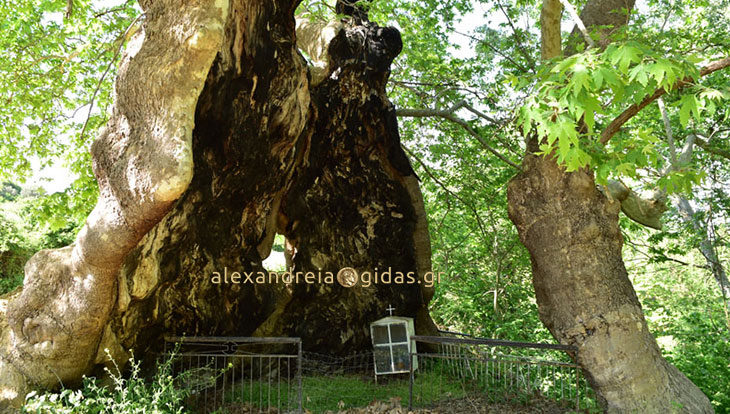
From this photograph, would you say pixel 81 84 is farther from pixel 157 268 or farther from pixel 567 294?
pixel 567 294

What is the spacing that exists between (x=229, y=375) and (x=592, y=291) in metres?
4.89

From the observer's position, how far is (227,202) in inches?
229

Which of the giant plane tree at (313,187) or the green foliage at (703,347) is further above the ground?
the giant plane tree at (313,187)

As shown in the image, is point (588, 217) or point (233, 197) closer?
point (588, 217)

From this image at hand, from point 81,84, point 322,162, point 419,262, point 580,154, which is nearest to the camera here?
point 580,154

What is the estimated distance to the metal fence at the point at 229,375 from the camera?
534 centimetres

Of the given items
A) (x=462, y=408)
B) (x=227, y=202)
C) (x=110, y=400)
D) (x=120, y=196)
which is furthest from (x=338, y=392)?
(x=120, y=196)

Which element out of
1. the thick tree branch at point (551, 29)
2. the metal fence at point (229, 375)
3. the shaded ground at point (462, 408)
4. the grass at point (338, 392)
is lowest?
the shaded ground at point (462, 408)

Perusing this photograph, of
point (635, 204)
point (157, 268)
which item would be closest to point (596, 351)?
point (635, 204)

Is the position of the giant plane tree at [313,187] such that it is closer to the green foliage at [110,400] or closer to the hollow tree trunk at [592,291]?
the hollow tree trunk at [592,291]

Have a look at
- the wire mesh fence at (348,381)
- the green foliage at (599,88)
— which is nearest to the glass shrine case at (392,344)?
the wire mesh fence at (348,381)

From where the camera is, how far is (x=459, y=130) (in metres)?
9.66

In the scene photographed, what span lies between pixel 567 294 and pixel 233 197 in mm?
3899

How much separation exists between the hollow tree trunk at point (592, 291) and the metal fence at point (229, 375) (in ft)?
9.19
